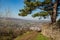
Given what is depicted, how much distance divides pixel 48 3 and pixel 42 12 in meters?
1.01

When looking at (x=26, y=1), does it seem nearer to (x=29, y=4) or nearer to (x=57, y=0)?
(x=29, y=4)

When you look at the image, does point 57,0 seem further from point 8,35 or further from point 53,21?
point 8,35

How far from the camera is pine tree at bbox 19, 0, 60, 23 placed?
16.6 meters

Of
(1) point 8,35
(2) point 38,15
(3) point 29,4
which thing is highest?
(3) point 29,4

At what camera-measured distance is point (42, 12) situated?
→ 1666 cm

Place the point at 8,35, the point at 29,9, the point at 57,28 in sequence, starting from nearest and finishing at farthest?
the point at 57,28 < the point at 29,9 < the point at 8,35

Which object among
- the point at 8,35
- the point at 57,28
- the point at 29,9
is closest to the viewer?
the point at 57,28

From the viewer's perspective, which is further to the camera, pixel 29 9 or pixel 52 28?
pixel 29 9

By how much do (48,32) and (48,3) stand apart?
2.65 m

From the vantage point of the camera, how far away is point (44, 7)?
17.8 m

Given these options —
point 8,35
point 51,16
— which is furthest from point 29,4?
point 8,35

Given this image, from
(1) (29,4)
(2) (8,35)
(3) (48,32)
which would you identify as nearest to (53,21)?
(3) (48,32)

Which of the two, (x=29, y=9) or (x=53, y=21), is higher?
(x=29, y=9)

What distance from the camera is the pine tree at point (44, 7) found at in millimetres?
16578
